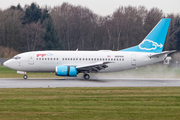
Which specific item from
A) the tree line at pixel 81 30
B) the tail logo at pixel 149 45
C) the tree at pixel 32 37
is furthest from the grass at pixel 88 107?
the tree at pixel 32 37

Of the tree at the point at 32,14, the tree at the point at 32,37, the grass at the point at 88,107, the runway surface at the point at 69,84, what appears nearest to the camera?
the grass at the point at 88,107

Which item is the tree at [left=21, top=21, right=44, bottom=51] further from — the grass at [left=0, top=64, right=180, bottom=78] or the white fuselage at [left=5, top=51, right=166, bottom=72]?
the white fuselage at [left=5, top=51, right=166, bottom=72]

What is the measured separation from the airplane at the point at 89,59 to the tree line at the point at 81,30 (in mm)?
36916

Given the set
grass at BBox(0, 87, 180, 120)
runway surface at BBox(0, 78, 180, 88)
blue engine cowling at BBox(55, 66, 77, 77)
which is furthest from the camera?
blue engine cowling at BBox(55, 66, 77, 77)

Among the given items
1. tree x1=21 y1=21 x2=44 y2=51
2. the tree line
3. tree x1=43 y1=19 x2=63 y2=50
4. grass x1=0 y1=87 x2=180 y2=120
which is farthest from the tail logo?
tree x1=21 y1=21 x2=44 y2=51

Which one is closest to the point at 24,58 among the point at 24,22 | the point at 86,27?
the point at 86,27

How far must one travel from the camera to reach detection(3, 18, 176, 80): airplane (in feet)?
109

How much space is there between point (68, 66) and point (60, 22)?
54.9 m

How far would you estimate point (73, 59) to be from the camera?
33.9 m

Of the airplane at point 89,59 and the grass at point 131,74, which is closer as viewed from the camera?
the airplane at point 89,59

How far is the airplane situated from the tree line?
3692cm

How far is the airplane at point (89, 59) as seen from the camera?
109 feet

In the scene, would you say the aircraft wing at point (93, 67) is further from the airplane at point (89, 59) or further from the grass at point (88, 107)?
the grass at point (88, 107)

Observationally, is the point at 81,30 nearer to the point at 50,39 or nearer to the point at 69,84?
the point at 50,39
